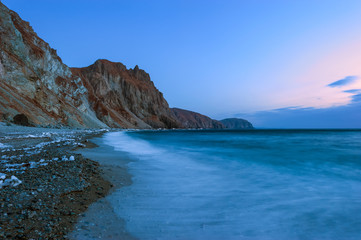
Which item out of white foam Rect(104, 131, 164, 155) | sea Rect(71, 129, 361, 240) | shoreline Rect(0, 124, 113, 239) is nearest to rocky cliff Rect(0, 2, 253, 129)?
white foam Rect(104, 131, 164, 155)

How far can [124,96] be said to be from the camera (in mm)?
101000

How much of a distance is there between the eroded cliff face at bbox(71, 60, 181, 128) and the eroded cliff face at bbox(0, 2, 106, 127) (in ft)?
52.9

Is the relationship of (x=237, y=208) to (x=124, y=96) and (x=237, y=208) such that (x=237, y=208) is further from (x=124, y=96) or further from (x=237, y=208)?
(x=124, y=96)

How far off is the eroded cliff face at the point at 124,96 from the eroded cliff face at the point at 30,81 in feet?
52.9

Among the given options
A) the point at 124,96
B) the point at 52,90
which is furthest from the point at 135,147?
the point at 124,96

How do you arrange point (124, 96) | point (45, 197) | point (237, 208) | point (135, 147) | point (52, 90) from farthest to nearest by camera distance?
point (124, 96)
point (52, 90)
point (135, 147)
point (237, 208)
point (45, 197)

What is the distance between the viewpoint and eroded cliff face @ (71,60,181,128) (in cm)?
7875

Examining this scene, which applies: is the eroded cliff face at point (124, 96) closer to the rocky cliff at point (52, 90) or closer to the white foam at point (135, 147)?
the rocky cliff at point (52, 90)

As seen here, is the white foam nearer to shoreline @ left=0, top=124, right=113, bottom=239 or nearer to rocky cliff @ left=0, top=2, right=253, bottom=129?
shoreline @ left=0, top=124, right=113, bottom=239

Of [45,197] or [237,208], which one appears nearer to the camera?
[45,197]

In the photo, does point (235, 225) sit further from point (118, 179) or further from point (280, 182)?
point (280, 182)

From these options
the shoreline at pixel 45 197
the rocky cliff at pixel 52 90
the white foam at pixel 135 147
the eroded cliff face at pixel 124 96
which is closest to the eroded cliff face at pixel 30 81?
the rocky cliff at pixel 52 90

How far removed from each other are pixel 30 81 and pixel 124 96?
6810cm

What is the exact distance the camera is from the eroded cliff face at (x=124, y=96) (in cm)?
7875
